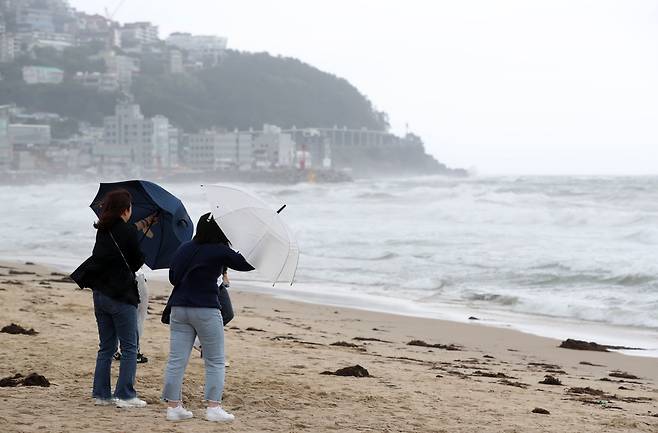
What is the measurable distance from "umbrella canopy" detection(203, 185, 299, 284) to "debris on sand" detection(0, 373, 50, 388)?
160 centimetres

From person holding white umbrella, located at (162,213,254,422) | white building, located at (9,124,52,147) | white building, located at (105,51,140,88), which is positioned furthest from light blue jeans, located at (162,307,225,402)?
white building, located at (105,51,140,88)

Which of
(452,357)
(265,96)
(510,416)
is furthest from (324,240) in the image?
(265,96)

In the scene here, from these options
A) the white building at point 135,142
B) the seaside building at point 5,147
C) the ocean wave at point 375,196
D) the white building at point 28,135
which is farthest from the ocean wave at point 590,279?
the white building at point 135,142

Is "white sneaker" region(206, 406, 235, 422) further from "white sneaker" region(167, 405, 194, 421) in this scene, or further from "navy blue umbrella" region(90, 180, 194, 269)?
"navy blue umbrella" region(90, 180, 194, 269)

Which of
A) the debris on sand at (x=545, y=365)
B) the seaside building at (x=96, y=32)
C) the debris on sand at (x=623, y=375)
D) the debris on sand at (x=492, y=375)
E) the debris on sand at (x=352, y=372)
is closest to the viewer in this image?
the debris on sand at (x=352, y=372)

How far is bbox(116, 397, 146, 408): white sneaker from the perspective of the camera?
5238mm

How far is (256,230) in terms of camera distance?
5.02 metres

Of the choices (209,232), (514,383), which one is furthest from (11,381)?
(514,383)

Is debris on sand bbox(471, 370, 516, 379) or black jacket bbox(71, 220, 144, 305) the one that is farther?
debris on sand bbox(471, 370, 516, 379)

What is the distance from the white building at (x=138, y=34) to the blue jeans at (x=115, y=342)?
182 metres

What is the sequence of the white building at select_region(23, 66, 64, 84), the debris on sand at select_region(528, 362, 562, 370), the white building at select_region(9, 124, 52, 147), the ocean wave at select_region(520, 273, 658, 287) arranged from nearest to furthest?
the debris on sand at select_region(528, 362, 562, 370) → the ocean wave at select_region(520, 273, 658, 287) → the white building at select_region(9, 124, 52, 147) → the white building at select_region(23, 66, 64, 84)

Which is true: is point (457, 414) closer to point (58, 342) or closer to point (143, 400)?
point (143, 400)

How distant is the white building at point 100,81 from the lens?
465 ft

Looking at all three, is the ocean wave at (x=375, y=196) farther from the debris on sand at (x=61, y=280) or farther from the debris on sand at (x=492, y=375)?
the debris on sand at (x=492, y=375)
